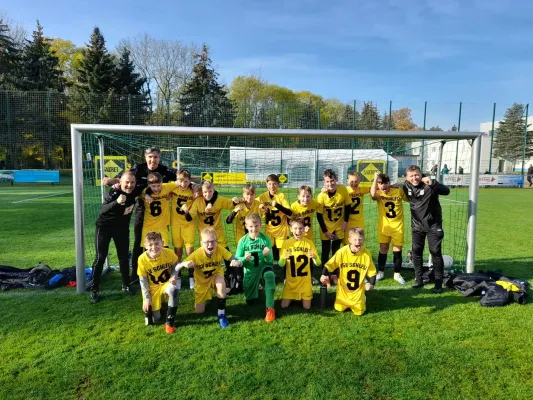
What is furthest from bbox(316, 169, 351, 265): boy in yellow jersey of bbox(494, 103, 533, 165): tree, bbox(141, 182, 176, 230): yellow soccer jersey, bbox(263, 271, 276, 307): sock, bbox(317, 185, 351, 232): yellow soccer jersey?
bbox(494, 103, 533, 165): tree

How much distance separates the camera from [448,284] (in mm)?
4875

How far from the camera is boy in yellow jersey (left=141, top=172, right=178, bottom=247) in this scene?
4.73 metres

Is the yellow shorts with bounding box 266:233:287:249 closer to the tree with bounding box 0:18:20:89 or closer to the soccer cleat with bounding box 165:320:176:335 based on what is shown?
the soccer cleat with bounding box 165:320:176:335

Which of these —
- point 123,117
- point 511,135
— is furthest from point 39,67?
point 511,135

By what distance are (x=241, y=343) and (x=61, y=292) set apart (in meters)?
2.70

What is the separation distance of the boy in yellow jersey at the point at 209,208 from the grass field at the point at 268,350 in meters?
1.00

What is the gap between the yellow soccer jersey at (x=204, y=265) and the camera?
157 inches

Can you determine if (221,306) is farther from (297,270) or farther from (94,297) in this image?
(94,297)

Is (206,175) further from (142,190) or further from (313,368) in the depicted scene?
(313,368)

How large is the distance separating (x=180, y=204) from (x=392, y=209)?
302 cm

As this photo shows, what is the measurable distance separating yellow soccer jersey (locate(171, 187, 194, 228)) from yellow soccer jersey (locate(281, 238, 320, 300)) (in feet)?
5.07

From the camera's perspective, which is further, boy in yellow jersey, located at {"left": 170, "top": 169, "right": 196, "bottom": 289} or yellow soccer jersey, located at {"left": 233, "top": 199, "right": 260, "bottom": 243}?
yellow soccer jersey, located at {"left": 233, "top": 199, "right": 260, "bottom": 243}

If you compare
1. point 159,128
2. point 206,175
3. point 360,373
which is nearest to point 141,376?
point 360,373

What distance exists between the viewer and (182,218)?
197 inches
